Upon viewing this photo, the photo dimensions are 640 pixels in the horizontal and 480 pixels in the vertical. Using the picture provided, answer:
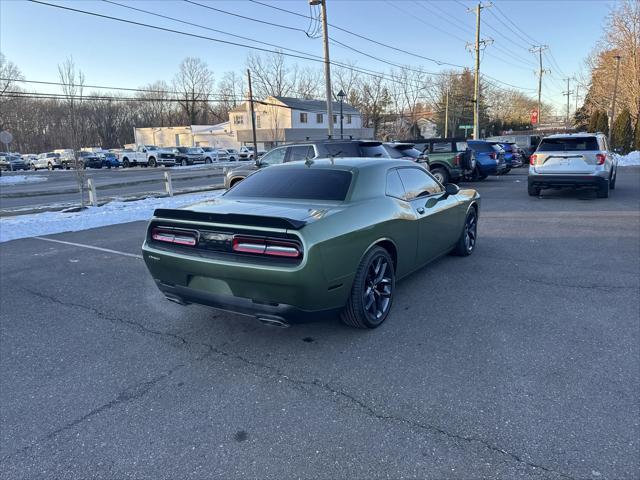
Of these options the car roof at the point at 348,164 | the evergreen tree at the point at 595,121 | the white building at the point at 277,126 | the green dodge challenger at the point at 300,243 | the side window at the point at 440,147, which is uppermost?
the white building at the point at 277,126

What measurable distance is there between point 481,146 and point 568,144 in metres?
6.91

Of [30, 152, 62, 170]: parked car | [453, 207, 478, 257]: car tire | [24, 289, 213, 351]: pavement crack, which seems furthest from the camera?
[30, 152, 62, 170]: parked car

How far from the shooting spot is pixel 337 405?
114 inches

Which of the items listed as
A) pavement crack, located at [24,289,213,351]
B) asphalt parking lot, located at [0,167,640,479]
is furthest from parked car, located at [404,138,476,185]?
pavement crack, located at [24,289,213,351]

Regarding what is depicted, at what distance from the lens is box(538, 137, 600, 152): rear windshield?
38.1 ft

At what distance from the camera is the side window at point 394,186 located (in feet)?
15.0

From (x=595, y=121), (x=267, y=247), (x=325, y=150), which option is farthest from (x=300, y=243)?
(x=595, y=121)

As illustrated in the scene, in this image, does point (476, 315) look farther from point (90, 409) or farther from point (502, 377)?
point (90, 409)

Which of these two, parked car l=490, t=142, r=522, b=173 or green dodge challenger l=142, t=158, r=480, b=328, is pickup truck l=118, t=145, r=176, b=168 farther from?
green dodge challenger l=142, t=158, r=480, b=328

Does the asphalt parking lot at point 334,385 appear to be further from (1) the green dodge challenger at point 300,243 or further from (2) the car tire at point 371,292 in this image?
(1) the green dodge challenger at point 300,243

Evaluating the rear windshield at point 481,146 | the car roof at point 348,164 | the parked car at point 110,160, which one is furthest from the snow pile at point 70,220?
the parked car at point 110,160

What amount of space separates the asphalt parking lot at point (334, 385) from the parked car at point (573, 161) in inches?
281

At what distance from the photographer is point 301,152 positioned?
1169cm

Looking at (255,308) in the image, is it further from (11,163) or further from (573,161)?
(11,163)
